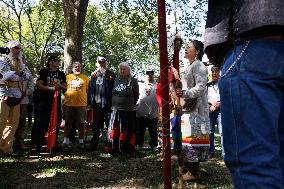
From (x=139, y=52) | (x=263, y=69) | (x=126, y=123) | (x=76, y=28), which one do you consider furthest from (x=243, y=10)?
(x=139, y=52)

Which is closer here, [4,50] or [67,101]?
Answer: [4,50]

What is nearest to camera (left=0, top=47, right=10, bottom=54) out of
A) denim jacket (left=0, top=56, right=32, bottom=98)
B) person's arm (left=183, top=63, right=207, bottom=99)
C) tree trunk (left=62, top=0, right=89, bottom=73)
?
denim jacket (left=0, top=56, right=32, bottom=98)

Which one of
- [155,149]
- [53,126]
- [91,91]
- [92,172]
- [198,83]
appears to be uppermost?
[91,91]

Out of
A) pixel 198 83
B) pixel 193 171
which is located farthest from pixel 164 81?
pixel 193 171

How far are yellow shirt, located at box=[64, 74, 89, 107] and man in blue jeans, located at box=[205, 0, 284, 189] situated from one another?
756 centimetres

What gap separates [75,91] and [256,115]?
7.71m

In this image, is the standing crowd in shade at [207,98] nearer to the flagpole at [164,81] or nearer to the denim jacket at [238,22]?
the denim jacket at [238,22]

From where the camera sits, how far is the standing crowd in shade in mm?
1382

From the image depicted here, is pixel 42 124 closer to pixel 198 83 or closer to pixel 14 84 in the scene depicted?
pixel 14 84

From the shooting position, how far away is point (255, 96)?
1.38 metres

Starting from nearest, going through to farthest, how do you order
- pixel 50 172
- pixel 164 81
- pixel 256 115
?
pixel 256 115 < pixel 164 81 < pixel 50 172

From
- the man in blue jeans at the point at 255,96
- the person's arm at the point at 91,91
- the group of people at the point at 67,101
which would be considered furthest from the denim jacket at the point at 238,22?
the person's arm at the point at 91,91

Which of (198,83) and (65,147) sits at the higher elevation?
(198,83)

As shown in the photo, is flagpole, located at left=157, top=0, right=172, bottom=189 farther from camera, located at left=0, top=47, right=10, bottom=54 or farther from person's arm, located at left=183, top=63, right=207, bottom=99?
camera, located at left=0, top=47, right=10, bottom=54
